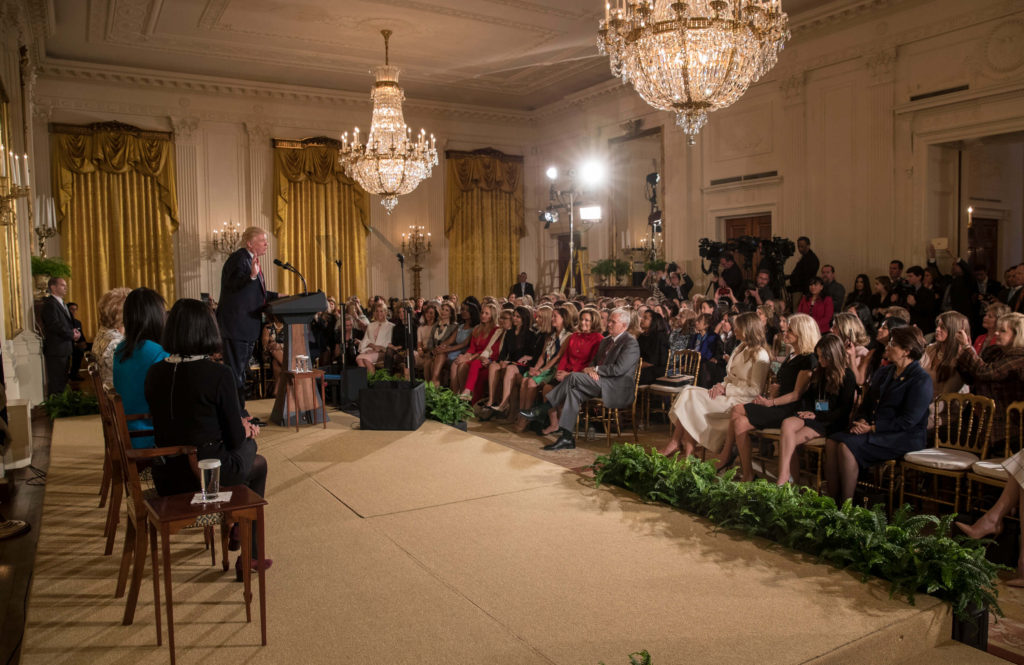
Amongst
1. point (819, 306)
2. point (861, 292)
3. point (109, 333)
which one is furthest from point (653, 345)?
point (109, 333)

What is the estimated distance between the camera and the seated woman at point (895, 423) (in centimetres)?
447

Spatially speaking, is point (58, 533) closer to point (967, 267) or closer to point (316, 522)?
point (316, 522)

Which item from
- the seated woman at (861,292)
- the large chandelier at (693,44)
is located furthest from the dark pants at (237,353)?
the seated woman at (861,292)

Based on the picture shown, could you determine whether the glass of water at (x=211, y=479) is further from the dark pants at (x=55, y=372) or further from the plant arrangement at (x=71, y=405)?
the dark pants at (x=55, y=372)

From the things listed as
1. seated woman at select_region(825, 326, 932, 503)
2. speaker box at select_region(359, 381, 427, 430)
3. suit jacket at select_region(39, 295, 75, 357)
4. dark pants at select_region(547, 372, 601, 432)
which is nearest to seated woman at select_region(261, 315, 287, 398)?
speaker box at select_region(359, 381, 427, 430)

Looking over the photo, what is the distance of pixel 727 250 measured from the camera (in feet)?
36.6

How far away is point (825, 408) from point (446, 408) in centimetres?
A: 358

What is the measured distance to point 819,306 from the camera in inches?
381

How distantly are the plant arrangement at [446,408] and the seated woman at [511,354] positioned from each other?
2.26 ft

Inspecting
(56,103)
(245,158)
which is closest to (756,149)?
(245,158)

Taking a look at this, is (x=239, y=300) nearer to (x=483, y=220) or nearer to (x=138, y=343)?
(x=138, y=343)

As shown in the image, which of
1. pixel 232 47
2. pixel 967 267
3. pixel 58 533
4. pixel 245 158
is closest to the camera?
pixel 58 533

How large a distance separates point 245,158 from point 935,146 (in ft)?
37.7

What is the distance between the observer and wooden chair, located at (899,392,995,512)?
14.1ft
